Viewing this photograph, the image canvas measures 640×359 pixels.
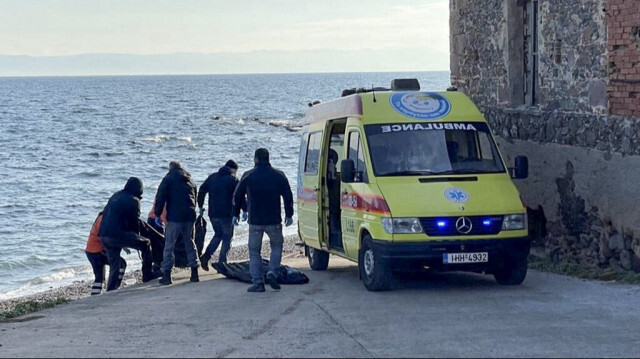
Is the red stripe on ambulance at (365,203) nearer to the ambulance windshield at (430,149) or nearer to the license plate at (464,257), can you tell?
the ambulance windshield at (430,149)

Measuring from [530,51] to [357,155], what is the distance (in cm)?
532

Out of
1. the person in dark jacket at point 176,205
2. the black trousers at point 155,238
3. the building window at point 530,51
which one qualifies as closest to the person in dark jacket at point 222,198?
the black trousers at point 155,238

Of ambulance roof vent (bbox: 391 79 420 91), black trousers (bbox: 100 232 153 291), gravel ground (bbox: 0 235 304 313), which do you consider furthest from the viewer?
gravel ground (bbox: 0 235 304 313)

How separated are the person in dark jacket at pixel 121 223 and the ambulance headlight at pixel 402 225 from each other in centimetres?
483

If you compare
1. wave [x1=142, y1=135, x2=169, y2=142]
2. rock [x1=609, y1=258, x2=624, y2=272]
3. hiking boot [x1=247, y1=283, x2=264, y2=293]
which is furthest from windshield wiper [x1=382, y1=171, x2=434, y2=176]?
wave [x1=142, y1=135, x2=169, y2=142]

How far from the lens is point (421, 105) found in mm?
14539

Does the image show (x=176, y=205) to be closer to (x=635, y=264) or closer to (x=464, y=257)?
(x=464, y=257)

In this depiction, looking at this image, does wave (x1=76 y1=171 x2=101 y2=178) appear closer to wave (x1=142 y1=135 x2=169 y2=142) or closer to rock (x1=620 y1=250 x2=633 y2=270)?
wave (x1=142 y1=135 x2=169 y2=142)

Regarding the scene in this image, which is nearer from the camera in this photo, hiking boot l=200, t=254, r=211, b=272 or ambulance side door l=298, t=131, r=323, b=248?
ambulance side door l=298, t=131, r=323, b=248

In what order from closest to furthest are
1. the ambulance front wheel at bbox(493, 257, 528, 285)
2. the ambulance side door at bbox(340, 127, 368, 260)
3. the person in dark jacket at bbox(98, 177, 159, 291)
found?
the ambulance front wheel at bbox(493, 257, 528, 285)
the ambulance side door at bbox(340, 127, 368, 260)
the person in dark jacket at bbox(98, 177, 159, 291)

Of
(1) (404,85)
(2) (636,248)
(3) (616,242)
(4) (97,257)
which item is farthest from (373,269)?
(4) (97,257)

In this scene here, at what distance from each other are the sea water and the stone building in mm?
11067

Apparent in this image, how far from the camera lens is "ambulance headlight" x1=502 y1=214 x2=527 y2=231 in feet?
44.2

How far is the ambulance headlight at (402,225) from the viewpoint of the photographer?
13.1 m
